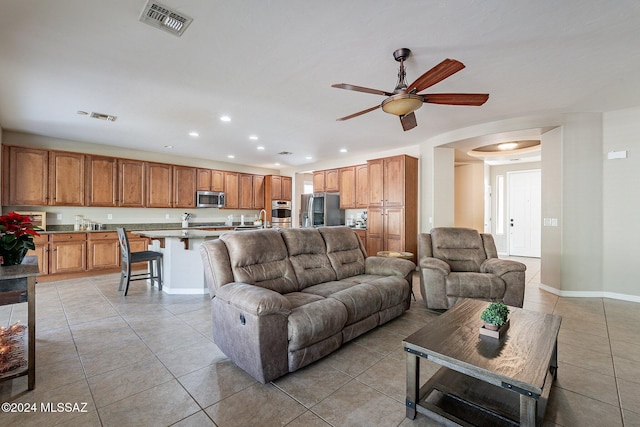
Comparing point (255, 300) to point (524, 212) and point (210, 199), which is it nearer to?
point (210, 199)

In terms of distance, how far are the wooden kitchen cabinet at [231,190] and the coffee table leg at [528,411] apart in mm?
7512

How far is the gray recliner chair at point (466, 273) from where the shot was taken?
3.27 metres

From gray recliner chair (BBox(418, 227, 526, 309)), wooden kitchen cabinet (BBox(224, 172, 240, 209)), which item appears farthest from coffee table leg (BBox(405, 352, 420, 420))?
wooden kitchen cabinet (BBox(224, 172, 240, 209))

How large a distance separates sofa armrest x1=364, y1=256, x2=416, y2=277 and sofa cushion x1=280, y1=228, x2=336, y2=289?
0.56 meters

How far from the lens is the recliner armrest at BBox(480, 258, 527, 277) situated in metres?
3.30

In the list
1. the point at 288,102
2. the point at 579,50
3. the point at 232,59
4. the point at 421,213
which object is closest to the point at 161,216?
the point at 288,102

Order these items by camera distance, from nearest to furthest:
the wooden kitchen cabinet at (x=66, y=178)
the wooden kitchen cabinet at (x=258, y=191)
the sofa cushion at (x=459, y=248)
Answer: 1. the sofa cushion at (x=459, y=248)
2. the wooden kitchen cabinet at (x=66, y=178)
3. the wooden kitchen cabinet at (x=258, y=191)

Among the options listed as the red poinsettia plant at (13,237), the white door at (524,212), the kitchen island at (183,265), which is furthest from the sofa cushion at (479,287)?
the white door at (524,212)

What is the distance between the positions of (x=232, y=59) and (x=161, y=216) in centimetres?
540

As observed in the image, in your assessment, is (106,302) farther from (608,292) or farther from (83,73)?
(608,292)

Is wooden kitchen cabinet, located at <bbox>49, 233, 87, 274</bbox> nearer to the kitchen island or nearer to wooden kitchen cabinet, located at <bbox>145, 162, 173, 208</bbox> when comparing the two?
wooden kitchen cabinet, located at <bbox>145, 162, 173, 208</bbox>

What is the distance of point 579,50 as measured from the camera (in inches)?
101

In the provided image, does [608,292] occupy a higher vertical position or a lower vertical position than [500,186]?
lower

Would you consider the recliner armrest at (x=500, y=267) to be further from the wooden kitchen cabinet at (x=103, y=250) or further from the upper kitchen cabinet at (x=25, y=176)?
the upper kitchen cabinet at (x=25, y=176)
